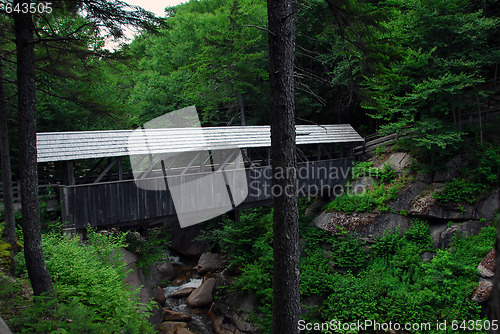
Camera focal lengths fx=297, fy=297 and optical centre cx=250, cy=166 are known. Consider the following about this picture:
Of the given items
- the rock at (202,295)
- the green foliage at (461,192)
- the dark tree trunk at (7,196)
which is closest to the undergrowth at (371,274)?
the green foliage at (461,192)

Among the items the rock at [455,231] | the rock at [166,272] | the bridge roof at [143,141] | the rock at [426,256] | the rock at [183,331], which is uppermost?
the bridge roof at [143,141]

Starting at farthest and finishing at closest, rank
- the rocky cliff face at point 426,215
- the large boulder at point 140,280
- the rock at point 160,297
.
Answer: the rock at point 160,297 → the rocky cliff face at point 426,215 → the large boulder at point 140,280

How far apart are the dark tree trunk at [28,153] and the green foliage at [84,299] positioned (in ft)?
1.55

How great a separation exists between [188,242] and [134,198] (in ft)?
22.3

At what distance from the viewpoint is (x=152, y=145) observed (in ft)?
31.0

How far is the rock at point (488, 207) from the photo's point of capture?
9984 mm

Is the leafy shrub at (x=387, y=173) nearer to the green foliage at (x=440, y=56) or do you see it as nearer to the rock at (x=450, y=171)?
the rock at (x=450, y=171)

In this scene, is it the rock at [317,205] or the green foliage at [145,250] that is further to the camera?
the rock at [317,205]

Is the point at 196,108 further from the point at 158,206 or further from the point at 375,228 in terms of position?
the point at 375,228

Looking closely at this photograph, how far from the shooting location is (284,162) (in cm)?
400

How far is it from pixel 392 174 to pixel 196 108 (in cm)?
1119

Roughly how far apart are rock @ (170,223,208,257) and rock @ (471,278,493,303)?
433 inches

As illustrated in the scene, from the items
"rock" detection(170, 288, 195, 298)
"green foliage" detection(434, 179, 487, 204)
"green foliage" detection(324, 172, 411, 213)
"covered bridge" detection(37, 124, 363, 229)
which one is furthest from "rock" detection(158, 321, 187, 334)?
"green foliage" detection(434, 179, 487, 204)

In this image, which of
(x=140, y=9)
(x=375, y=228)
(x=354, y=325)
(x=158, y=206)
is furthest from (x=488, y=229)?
(x=140, y=9)
